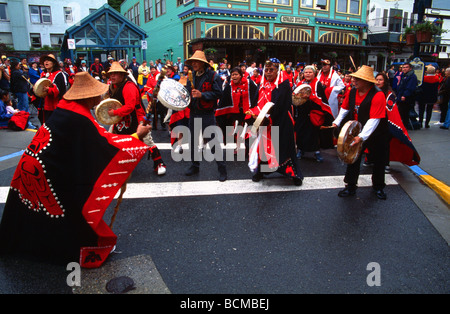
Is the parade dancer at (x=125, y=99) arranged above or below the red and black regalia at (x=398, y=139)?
above

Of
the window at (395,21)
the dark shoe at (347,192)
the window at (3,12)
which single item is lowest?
the dark shoe at (347,192)

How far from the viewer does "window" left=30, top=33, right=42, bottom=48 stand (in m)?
36.3

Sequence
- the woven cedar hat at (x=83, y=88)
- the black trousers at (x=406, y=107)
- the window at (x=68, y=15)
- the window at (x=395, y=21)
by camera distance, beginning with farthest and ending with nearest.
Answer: the window at (x=68, y=15)
the window at (x=395, y=21)
the black trousers at (x=406, y=107)
the woven cedar hat at (x=83, y=88)

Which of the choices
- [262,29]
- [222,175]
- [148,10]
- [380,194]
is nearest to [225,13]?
[262,29]

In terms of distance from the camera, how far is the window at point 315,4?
92.5 feet

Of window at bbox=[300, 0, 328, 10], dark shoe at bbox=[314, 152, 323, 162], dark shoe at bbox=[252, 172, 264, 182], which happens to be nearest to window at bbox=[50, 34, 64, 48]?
window at bbox=[300, 0, 328, 10]

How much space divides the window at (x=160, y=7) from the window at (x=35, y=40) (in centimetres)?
1461

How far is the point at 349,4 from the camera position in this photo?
30594mm

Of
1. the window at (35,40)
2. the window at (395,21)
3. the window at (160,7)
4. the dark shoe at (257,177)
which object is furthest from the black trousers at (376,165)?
the window at (35,40)

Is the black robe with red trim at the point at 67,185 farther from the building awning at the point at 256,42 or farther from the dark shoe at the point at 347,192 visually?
the building awning at the point at 256,42

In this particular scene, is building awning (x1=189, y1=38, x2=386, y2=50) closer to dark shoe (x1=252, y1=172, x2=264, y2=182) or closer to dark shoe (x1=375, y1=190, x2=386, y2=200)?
dark shoe (x1=252, y1=172, x2=264, y2=182)

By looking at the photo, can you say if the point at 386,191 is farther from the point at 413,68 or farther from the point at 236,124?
the point at 413,68

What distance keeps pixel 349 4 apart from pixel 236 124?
2824 cm

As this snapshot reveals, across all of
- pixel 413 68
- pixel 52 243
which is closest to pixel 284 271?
pixel 52 243
